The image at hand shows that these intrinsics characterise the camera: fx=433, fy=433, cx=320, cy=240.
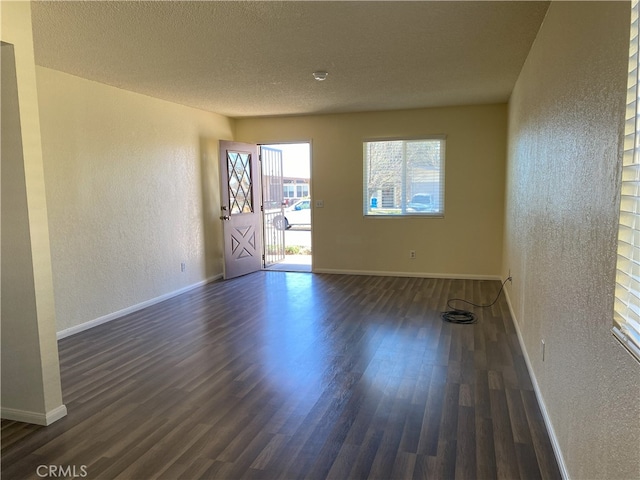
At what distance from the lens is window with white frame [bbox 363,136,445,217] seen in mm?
6414

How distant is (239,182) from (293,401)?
15.1 ft

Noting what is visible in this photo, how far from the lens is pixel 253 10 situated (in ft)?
8.84

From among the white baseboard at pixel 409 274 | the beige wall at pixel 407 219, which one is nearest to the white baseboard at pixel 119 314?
the white baseboard at pixel 409 274

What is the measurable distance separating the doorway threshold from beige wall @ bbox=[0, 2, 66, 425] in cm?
481

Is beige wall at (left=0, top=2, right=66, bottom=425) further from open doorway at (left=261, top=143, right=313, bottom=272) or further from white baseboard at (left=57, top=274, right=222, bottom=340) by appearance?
open doorway at (left=261, top=143, right=313, bottom=272)

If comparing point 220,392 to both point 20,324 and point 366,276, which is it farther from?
point 366,276

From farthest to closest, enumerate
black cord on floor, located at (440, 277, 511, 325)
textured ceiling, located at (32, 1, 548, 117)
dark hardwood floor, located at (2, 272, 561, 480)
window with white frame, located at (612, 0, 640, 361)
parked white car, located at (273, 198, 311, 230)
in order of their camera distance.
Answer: parked white car, located at (273, 198, 311, 230) → black cord on floor, located at (440, 277, 511, 325) → textured ceiling, located at (32, 1, 548, 117) → dark hardwood floor, located at (2, 272, 561, 480) → window with white frame, located at (612, 0, 640, 361)

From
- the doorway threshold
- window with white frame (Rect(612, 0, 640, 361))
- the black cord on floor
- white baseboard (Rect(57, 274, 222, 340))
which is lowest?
the black cord on floor

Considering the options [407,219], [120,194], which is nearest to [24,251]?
[120,194]

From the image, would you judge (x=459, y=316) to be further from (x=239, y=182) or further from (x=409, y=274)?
(x=239, y=182)

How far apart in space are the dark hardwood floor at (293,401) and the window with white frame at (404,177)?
221cm

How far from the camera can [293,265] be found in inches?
304

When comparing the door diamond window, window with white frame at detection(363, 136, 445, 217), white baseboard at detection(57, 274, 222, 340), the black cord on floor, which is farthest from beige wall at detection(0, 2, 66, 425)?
window with white frame at detection(363, 136, 445, 217)

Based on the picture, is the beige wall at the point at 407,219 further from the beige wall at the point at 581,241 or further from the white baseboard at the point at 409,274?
the beige wall at the point at 581,241
